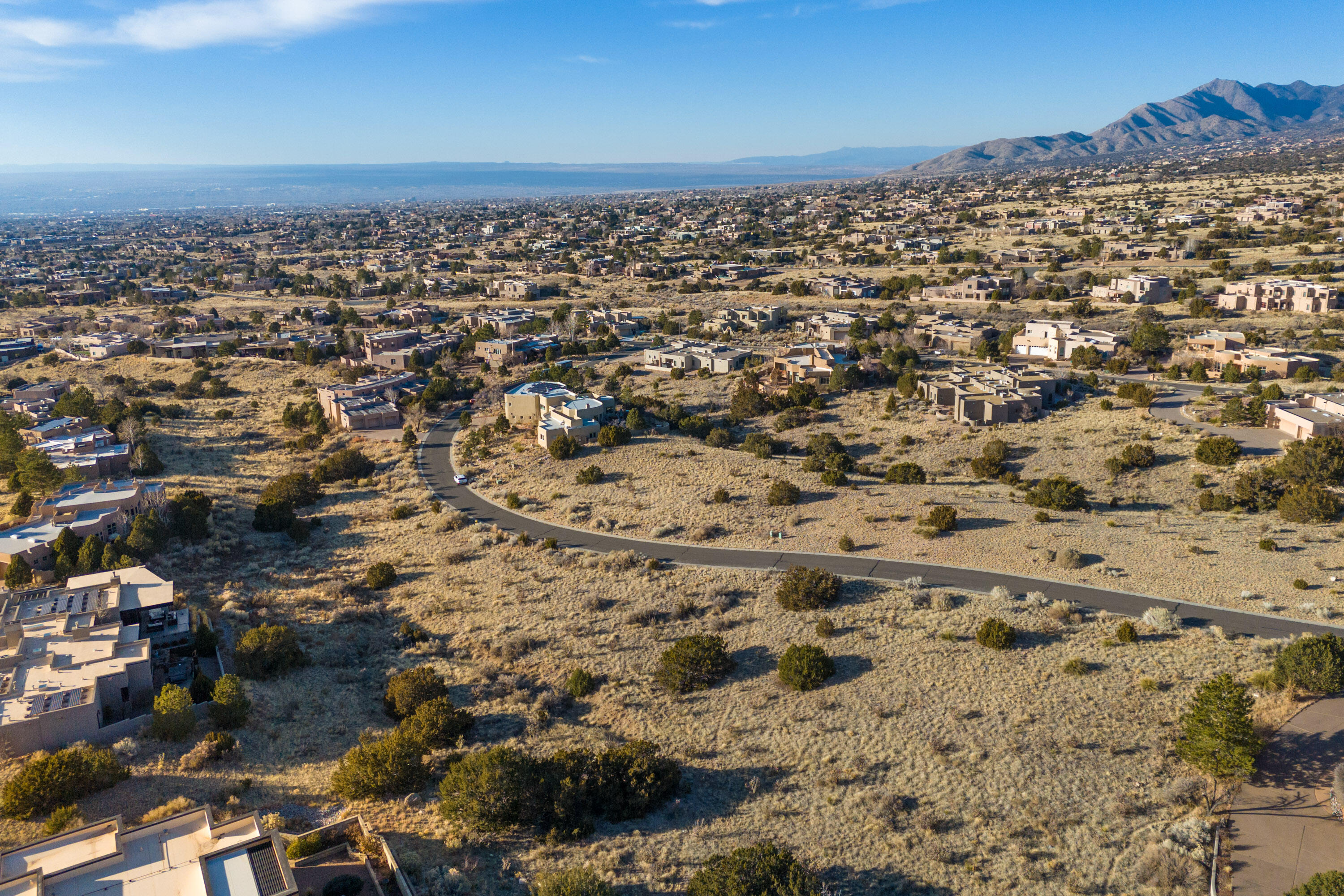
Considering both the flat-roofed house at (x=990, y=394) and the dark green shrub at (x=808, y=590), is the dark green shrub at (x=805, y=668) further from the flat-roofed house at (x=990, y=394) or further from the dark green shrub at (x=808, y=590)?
the flat-roofed house at (x=990, y=394)

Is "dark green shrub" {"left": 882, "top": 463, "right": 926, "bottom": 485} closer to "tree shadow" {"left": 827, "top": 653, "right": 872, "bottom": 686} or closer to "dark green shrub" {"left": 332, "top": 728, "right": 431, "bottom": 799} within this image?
"tree shadow" {"left": 827, "top": 653, "right": 872, "bottom": 686}

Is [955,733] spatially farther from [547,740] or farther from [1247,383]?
[1247,383]

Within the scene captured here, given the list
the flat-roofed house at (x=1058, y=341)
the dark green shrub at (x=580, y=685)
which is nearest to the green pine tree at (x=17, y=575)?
the dark green shrub at (x=580, y=685)

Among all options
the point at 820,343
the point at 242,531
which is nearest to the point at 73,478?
the point at 242,531

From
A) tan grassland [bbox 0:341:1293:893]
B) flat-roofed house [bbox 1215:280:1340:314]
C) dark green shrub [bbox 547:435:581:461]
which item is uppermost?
flat-roofed house [bbox 1215:280:1340:314]

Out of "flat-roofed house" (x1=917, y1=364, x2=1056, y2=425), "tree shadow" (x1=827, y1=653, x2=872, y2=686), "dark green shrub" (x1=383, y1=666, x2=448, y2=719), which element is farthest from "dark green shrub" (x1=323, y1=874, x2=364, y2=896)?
"flat-roofed house" (x1=917, y1=364, x2=1056, y2=425)

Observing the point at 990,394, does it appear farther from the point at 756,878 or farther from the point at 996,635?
the point at 756,878

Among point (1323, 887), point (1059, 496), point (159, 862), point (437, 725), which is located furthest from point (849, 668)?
point (159, 862)
